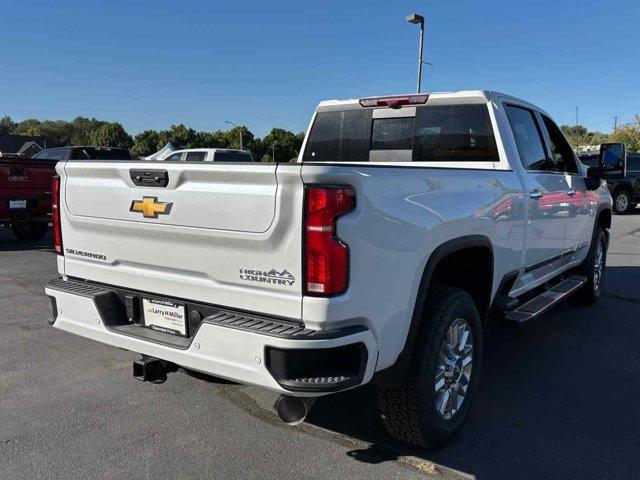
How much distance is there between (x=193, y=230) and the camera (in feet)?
9.02

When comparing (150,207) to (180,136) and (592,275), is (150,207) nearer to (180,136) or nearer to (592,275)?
(592,275)

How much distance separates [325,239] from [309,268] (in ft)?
0.48

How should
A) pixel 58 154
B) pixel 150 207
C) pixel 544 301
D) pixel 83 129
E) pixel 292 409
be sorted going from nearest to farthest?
1. pixel 292 409
2. pixel 150 207
3. pixel 544 301
4. pixel 58 154
5. pixel 83 129

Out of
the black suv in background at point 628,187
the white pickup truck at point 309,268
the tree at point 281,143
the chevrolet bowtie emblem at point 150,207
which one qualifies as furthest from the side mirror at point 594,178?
the tree at point 281,143

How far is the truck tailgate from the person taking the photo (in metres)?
2.46

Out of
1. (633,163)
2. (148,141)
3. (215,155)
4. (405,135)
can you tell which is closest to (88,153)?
(215,155)

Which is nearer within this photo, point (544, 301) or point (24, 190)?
point (544, 301)

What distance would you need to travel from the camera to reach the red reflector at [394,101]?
4.54 meters

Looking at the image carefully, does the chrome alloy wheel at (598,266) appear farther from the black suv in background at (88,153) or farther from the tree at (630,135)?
the tree at (630,135)

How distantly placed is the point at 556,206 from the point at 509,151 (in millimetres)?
937

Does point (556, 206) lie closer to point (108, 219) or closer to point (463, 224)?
point (463, 224)

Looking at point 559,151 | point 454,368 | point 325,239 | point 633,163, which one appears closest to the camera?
point 325,239

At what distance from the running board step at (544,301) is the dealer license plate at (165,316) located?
89.4 inches

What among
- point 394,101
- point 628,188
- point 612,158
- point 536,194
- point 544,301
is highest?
point 394,101
